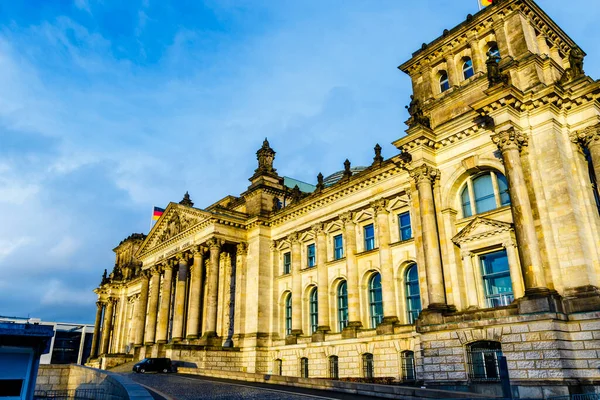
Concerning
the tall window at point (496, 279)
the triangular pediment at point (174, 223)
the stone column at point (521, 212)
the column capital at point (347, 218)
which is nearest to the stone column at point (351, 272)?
the column capital at point (347, 218)

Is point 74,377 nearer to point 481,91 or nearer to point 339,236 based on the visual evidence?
point 339,236

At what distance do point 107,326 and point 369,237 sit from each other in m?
49.1

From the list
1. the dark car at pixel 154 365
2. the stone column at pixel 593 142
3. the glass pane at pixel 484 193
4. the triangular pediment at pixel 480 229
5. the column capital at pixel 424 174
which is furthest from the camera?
the dark car at pixel 154 365

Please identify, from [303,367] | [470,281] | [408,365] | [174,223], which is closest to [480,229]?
[470,281]

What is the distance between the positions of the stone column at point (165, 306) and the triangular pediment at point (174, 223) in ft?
10.2

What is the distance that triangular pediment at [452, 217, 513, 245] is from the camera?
23.9m

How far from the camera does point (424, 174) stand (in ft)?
87.9

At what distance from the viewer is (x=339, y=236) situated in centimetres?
3722

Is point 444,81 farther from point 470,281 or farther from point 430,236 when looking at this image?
point 470,281

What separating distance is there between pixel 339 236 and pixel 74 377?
2028 centimetres

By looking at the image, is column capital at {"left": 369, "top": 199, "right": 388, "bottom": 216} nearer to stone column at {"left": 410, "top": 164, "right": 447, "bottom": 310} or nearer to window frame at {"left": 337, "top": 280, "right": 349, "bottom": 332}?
stone column at {"left": 410, "top": 164, "right": 447, "bottom": 310}

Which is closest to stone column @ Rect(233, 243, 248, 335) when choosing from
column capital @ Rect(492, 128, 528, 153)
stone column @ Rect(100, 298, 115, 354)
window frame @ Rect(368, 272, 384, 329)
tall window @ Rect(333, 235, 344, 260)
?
tall window @ Rect(333, 235, 344, 260)

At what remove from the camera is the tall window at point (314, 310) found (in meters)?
37.3

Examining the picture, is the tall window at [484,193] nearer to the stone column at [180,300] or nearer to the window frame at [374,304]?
the window frame at [374,304]
